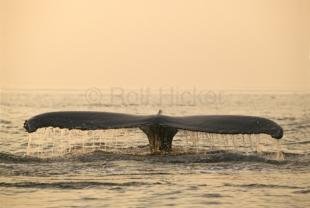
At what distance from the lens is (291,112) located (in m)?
2.72

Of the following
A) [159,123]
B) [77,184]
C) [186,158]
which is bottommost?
[77,184]

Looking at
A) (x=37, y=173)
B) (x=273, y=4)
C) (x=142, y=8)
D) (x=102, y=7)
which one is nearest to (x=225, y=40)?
(x=273, y=4)

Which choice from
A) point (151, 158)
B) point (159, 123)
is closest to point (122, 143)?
point (151, 158)

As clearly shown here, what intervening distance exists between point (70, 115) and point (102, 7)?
669 millimetres

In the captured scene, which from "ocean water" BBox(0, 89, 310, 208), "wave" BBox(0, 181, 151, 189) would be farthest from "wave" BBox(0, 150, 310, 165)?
"wave" BBox(0, 181, 151, 189)

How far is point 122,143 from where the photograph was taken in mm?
2729

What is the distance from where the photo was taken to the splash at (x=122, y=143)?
2658mm

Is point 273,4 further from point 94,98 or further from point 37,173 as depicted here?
point 37,173

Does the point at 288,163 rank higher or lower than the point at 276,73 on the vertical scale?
lower

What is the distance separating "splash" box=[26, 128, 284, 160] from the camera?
8.72ft

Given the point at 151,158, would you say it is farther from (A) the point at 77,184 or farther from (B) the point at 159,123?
(A) the point at 77,184

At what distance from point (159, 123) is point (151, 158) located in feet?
0.82

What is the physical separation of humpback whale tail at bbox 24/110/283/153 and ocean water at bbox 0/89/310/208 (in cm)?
7

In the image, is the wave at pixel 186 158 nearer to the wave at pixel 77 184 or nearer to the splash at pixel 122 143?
the splash at pixel 122 143
